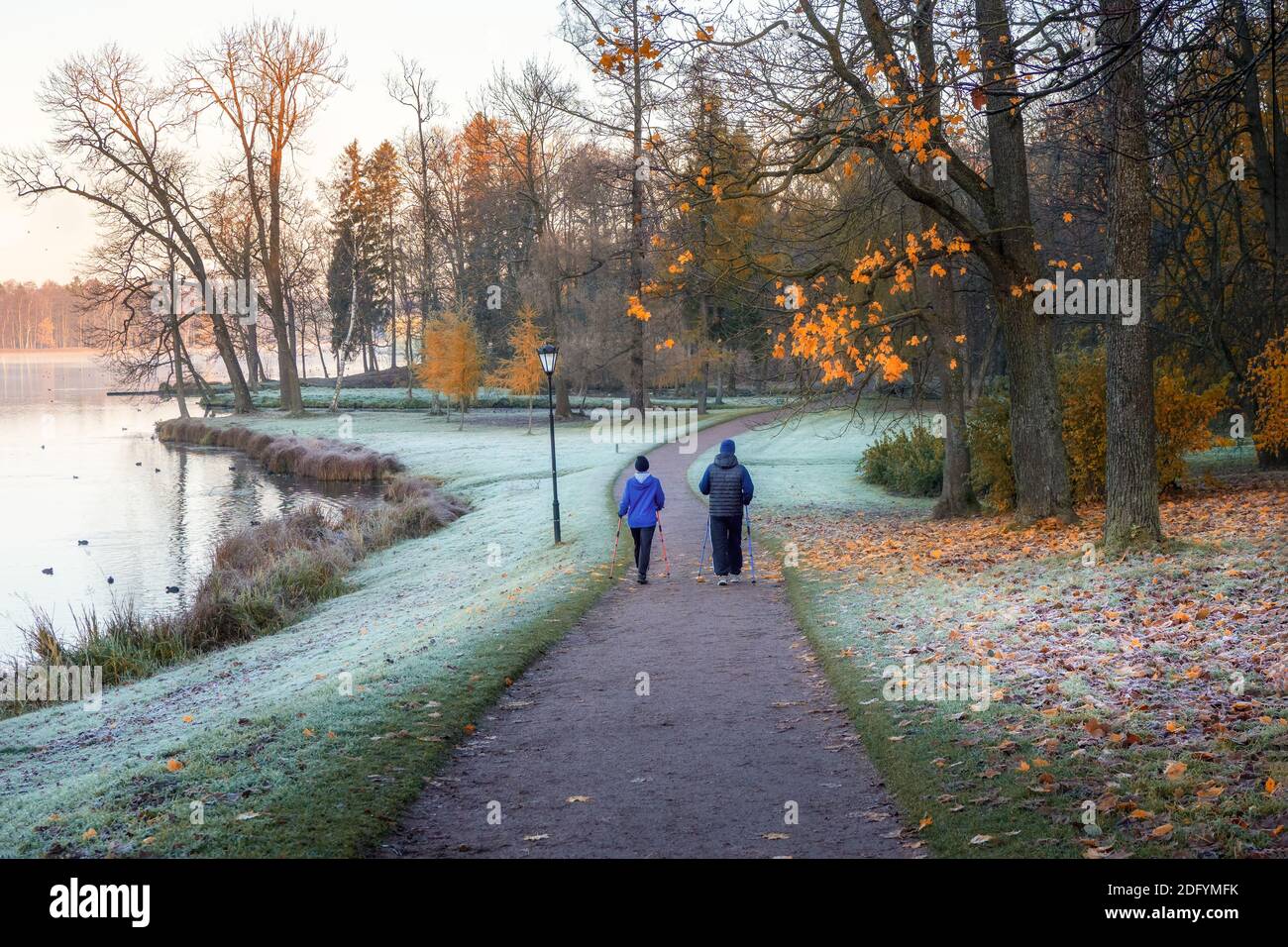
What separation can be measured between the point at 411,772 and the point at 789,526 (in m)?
14.3

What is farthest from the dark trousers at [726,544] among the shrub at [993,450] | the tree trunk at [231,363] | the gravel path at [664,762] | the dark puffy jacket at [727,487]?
the tree trunk at [231,363]

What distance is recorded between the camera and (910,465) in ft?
89.2

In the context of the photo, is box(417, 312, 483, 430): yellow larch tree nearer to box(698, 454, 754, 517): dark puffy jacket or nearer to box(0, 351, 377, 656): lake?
box(0, 351, 377, 656): lake

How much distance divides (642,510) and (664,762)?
7.69m

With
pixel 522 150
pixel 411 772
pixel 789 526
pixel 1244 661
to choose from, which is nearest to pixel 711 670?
pixel 411 772

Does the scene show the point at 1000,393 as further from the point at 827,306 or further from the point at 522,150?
the point at 522,150

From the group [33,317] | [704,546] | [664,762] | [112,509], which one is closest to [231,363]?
[112,509]

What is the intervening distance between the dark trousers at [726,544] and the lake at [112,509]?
10.2m

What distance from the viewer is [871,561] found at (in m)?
16.3

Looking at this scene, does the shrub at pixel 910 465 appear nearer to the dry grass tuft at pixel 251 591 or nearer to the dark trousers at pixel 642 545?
the dry grass tuft at pixel 251 591

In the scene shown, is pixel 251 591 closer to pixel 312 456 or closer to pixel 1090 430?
pixel 1090 430

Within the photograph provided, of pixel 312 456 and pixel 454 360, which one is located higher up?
pixel 454 360

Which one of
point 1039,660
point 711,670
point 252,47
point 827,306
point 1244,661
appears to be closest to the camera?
point 1244,661

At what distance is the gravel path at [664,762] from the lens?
21.8ft
